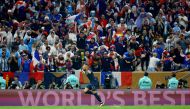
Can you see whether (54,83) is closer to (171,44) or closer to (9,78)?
(9,78)

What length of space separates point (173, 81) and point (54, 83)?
17.0 ft

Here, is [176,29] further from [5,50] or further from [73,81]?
[5,50]

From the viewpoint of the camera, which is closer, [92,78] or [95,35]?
[92,78]

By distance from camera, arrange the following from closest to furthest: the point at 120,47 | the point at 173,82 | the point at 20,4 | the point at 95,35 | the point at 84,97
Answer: the point at 84,97, the point at 173,82, the point at 120,47, the point at 95,35, the point at 20,4

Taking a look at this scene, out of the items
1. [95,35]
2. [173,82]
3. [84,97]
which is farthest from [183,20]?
[84,97]

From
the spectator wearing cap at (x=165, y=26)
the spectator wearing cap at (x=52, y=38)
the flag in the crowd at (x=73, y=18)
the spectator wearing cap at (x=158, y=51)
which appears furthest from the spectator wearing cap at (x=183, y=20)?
the spectator wearing cap at (x=52, y=38)

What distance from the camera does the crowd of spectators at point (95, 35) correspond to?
26844mm

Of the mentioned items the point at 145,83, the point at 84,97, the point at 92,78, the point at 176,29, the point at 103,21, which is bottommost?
the point at 84,97

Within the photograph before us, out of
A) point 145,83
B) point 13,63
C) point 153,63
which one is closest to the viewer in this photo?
point 145,83

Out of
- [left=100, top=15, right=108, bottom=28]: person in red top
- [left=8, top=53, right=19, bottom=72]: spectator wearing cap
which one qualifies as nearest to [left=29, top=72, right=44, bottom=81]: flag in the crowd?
[left=8, top=53, right=19, bottom=72]: spectator wearing cap

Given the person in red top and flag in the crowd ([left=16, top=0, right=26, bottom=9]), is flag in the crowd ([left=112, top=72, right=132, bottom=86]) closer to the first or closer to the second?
the person in red top

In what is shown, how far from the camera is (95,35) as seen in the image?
1135 inches

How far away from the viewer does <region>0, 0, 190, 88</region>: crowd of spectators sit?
2684 centimetres

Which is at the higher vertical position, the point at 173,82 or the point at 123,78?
the point at 123,78
